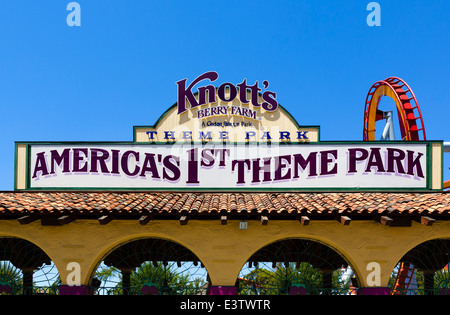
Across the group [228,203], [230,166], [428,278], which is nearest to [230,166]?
[230,166]

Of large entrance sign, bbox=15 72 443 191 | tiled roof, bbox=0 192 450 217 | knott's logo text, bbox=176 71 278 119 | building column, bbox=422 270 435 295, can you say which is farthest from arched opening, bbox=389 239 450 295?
knott's logo text, bbox=176 71 278 119

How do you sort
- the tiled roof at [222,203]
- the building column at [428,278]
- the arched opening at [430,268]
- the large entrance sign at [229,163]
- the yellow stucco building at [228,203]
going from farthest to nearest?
the building column at [428,278] → the large entrance sign at [229,163] → the arched opening at [430,268] → the yellow stucco building at [228,203] → the tiled roof at [222,203]

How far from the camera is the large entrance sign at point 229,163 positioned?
1416 cm

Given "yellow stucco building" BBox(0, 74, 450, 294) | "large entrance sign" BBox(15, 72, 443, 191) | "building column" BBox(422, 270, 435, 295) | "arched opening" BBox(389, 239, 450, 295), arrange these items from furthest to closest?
"building column" BBox(422, 270, 435, 295)
"large entrance sign" BBox(15, 72, 443, 191)
"arched opening" BBox(389, 239, 450, 295)
"yellow stucco building" BBox(0, 74, 450, 294)

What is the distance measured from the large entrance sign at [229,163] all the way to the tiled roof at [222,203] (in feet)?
1.41

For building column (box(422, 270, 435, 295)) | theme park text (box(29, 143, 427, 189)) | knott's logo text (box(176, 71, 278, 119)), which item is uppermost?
knott's logo text (box(176, 71, 278, 119))

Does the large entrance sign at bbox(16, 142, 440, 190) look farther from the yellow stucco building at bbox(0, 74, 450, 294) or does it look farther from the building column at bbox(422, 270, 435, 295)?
the building column at bbox(422, 270, 435, 295)

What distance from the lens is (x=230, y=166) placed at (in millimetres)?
14305

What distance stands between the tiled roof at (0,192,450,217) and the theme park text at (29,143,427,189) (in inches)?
18.0

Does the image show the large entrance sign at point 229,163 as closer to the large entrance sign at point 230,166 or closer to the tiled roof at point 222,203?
the large entrance sign at point 230,166

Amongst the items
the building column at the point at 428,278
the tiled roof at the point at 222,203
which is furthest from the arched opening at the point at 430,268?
the tiled roof at the point at 222,203

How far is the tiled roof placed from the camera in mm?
11234

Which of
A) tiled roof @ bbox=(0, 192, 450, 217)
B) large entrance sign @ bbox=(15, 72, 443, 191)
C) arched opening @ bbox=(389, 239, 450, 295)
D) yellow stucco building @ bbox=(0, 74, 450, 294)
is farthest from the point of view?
large entrance sign @ bbox=(15, 72, 443, 191)
